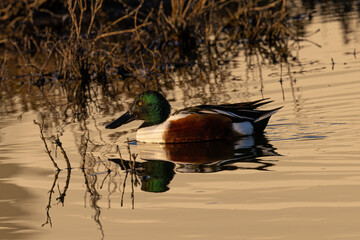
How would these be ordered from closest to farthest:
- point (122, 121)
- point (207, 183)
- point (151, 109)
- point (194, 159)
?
point (207, 183)
point (194, 159)
point (151, 109)
point (122, 121)

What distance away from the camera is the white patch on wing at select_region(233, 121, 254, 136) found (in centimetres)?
855

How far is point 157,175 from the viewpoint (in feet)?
23.5

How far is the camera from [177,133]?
861cm

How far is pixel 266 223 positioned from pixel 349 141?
2.58 metres

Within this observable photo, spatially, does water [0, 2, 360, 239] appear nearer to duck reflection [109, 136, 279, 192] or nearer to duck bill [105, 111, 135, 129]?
duck reflection [109, 136, 279, 192]

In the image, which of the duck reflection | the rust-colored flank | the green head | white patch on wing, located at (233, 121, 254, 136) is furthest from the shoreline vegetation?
white patch on wing, located at (233, 121, 254, 136)

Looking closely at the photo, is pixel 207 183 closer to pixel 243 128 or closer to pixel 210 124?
pixel 210 124

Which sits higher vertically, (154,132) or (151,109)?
(151,109)

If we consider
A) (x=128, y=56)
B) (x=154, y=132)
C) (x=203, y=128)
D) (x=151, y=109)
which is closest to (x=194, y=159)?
(x=203, y=128)

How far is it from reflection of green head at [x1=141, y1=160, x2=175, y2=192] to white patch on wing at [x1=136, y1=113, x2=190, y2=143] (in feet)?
2.90

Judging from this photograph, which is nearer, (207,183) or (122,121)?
(207,183)

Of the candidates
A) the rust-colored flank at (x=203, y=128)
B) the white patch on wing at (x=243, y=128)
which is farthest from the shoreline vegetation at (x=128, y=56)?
the white patch on wing at (x=243, y=128)

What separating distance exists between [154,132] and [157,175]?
1.68 m

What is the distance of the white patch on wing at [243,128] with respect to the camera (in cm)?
855
